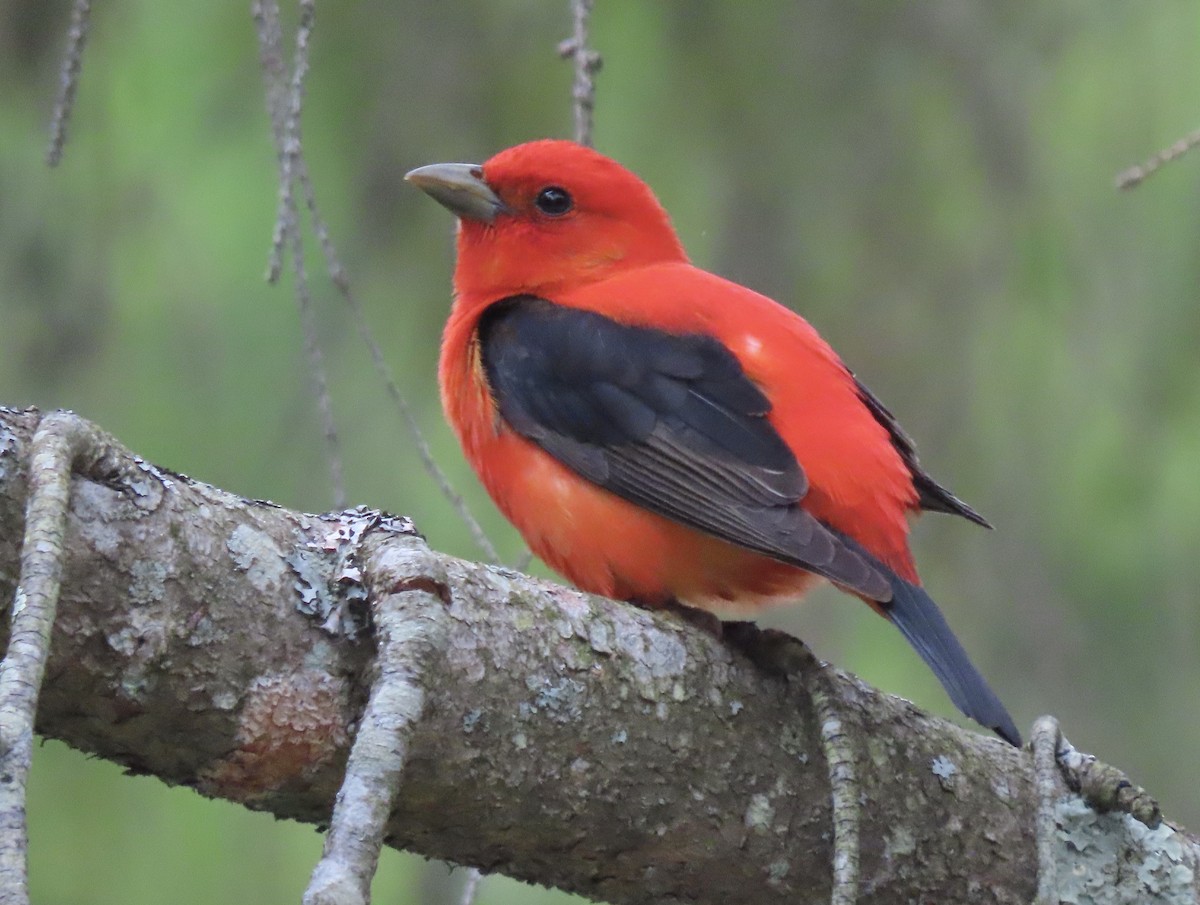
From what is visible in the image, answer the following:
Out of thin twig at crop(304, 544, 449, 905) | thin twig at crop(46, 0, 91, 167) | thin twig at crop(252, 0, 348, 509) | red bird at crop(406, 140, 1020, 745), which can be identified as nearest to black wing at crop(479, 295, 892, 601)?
red bird at crop(406, 140, 1020, 745)

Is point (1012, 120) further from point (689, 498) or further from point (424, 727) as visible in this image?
point (424, 727)

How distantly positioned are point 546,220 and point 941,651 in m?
1.71

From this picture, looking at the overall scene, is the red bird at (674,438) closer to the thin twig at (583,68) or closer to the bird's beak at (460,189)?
the bird's beak at (460,189)

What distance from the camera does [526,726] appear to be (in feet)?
7.13

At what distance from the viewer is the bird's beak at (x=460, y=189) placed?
3.87 m

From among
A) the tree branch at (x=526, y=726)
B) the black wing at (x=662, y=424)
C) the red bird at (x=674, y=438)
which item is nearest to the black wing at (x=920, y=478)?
the red bird at (x=674, y=438)

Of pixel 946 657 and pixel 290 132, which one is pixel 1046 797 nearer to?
pixel 946 657

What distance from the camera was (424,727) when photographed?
6.79 ft

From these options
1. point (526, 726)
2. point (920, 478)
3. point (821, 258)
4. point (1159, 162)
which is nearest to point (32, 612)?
point (526, 726)

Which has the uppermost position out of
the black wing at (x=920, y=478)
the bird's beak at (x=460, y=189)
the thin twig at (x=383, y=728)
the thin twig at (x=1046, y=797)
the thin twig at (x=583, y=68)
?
the bird's beak at (x=460, y=189)

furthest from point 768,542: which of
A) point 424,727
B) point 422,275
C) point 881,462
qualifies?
point 422,275

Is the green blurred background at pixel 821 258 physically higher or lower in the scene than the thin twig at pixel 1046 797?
higher

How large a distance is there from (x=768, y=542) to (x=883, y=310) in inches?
59.2

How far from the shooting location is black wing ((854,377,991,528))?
3484 millimetres
